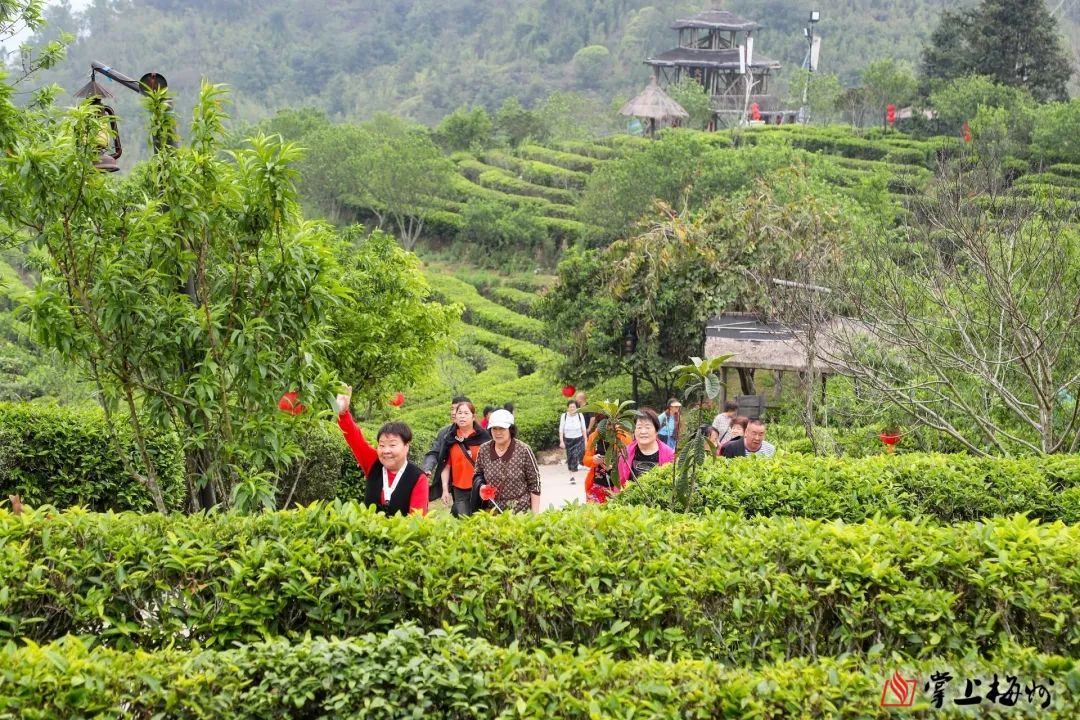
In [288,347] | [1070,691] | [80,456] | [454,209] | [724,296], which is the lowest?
[454,209]

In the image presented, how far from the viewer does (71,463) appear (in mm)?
9164

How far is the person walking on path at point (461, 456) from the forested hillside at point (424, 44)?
244 ft

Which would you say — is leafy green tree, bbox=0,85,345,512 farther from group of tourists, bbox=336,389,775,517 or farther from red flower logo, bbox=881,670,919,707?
red flower logo, bbox=881,670,919,707

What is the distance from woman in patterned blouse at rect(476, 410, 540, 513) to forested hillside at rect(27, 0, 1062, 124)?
7497cm

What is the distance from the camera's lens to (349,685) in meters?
4.29

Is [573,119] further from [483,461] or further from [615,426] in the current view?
[615,426]

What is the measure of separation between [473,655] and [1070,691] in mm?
2176

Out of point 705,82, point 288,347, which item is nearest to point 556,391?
point 288,347

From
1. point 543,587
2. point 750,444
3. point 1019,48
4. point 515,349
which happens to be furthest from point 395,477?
point 1019,48

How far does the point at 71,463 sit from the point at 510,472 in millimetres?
3612

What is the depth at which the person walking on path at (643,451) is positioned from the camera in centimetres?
826

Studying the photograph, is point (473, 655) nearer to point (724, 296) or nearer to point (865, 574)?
point (865, 574)

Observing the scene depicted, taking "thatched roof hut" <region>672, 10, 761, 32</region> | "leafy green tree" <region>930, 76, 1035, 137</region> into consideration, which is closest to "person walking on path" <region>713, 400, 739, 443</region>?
"leafy green tree" <region>930, 76, 1035, 137</region>

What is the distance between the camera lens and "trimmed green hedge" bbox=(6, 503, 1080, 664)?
500 cm
